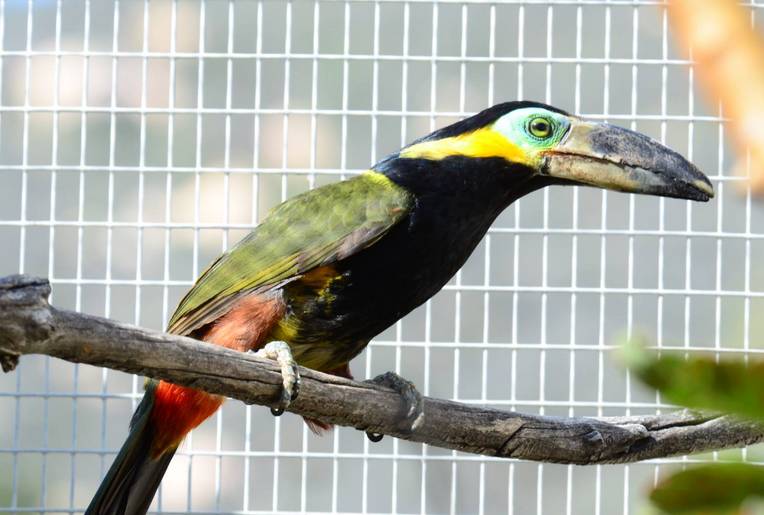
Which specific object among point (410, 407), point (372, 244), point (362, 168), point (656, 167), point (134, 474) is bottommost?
point (134, 474)

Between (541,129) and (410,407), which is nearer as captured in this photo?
(410,407)

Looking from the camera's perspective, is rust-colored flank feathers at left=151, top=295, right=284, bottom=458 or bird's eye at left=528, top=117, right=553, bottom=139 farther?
bird's eye at left=528, top=117, right=553, bottom=139

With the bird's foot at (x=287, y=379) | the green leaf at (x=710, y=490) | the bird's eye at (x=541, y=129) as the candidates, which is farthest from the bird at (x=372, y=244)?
the green leaf at (x=710, y=490)

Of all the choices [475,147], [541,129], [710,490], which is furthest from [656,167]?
[710,490]

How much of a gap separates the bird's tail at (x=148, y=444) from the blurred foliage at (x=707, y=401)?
5.87 ft

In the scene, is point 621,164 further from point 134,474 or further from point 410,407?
point 134,474

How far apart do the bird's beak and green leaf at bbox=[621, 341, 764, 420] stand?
1.75 m

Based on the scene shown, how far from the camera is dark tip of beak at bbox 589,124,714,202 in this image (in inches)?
78.6

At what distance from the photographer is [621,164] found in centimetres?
203

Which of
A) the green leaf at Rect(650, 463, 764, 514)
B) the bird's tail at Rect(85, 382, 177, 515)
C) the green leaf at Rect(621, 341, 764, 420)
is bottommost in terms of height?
the bird's tail at Rect(85, 382, 177, 515)

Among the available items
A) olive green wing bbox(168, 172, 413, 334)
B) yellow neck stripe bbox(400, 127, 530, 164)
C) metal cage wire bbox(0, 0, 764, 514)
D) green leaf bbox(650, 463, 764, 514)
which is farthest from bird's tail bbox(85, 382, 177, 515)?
green leaf bbox(650, 463, 764, 514)

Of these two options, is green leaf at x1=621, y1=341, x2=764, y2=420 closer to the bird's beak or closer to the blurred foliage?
the blurred foliage

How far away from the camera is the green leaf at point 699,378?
12.2 inches

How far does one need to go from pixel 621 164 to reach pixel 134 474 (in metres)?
1.16
